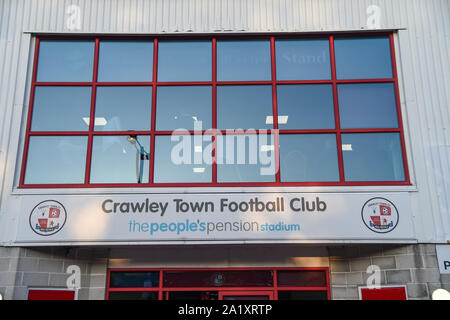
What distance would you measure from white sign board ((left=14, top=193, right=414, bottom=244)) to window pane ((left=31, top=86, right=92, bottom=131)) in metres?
1.51

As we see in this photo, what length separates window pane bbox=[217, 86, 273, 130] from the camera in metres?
9.81

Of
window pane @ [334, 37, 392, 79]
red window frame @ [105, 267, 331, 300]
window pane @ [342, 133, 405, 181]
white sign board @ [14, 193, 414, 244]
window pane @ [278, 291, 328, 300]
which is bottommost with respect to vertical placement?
window pane @ [278, 291, 328, 300]

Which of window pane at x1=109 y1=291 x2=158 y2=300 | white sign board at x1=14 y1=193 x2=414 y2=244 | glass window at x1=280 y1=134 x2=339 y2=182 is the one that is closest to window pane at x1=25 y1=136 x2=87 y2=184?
white sign board at x1=14 y1=193 x2=414 y2=244

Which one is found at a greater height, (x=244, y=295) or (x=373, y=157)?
(x=373, y=157)

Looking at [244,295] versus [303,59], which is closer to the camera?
[244,295]

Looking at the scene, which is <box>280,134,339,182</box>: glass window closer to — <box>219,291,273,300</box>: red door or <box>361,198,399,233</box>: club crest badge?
<box>361,198,399,233</box>: club crest badge

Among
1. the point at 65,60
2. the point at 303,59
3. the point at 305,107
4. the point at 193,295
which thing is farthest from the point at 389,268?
the point at 65,60

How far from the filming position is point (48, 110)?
9.95 meters

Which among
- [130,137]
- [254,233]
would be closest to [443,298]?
[254,233]

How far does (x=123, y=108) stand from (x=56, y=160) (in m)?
1.64

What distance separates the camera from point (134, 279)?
32.7 feet

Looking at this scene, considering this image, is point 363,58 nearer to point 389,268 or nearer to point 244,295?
point 389,268
